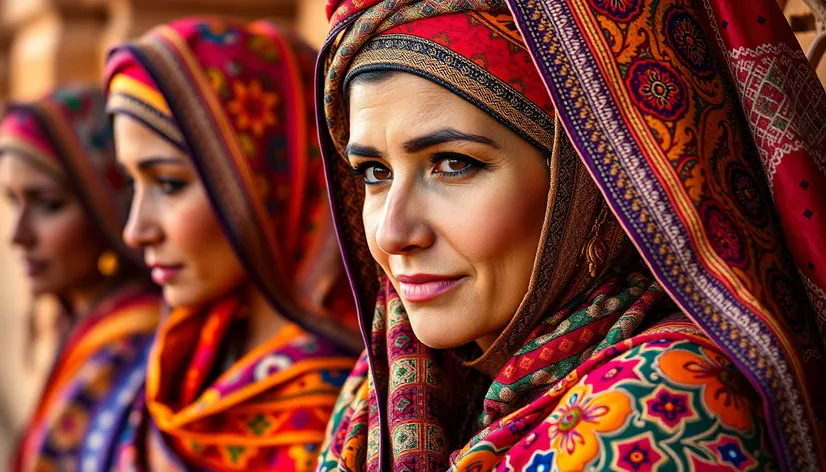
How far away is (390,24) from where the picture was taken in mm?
1592

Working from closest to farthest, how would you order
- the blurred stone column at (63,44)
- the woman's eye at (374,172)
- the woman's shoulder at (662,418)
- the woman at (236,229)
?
the woman's shoulder at (662,418), the woman's eye at (374,172), the woman at (236,229), the blurred stone column at (63,44)

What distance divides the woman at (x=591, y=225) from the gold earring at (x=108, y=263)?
1.99 meters

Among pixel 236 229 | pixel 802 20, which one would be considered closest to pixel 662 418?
pixel 802 20

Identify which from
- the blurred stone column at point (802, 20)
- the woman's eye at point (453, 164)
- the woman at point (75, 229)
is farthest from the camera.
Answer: the woman at point (75, 229)

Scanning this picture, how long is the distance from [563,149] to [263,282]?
119 cm

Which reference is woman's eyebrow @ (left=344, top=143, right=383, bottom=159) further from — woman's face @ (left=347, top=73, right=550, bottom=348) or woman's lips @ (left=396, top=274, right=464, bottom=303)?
woman's lips @ (left=396, top=274, right=464, bottom=303)

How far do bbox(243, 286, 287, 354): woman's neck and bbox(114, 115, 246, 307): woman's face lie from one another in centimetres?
13

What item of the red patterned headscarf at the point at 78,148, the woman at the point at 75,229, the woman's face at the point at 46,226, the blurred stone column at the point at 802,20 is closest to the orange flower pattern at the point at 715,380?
the blurred stone column at the point at 802,20

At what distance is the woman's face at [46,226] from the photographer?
Result: 337 cm

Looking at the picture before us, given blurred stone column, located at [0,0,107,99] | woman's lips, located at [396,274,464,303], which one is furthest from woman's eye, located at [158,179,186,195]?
blurred stone column, located at [0,0,107,99]

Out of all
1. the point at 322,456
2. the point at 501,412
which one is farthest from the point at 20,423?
the point at 501,412

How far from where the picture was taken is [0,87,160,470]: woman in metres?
3.31

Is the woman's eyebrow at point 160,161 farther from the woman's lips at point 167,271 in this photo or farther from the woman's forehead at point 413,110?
the woman's forehead at point 413,110

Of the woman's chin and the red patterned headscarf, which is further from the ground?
the red patterned headscarf
